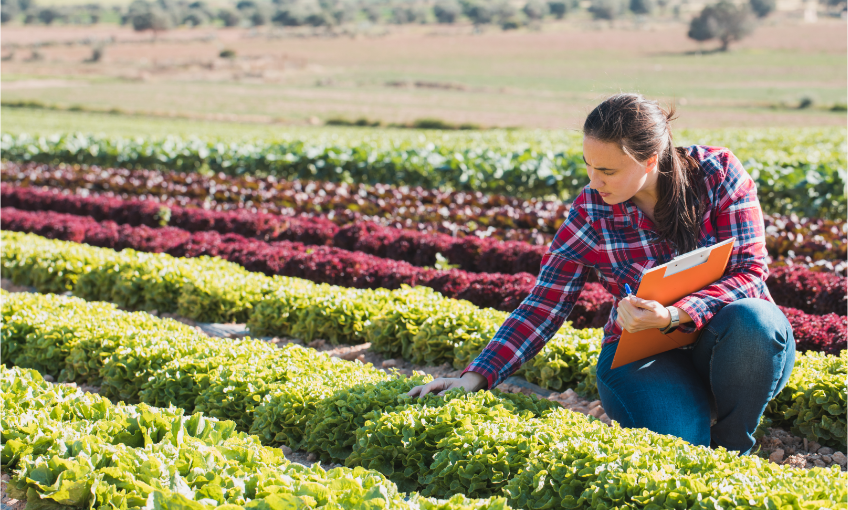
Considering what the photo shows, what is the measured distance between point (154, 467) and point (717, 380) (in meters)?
2.23

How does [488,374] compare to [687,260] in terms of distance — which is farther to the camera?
[488,374]

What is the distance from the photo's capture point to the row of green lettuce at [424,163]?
11.3 m

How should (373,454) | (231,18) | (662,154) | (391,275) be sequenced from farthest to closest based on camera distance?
(231,18) < (391,275) < (373,454) < (662,154)

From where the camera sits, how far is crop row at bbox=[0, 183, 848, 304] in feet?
19.7

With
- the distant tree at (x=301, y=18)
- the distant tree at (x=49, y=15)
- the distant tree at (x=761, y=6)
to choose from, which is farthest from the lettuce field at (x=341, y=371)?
the distant tree at (x=49, y=15)

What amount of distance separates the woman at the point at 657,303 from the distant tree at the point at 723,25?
81020mm

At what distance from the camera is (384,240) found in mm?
8250

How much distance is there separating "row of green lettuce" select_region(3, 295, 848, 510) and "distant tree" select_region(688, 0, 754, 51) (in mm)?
81479

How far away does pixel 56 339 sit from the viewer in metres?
4.91

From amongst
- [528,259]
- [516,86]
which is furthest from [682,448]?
[516,86]

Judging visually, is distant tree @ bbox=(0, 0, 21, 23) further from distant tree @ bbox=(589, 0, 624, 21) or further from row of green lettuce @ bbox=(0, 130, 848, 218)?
row of green lettuce @ bbox=(0, 130, 848, 218)

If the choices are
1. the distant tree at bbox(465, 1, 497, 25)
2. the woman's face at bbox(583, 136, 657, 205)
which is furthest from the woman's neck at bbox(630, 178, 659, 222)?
the distant tree at bbox(465, 1, 497, 25)

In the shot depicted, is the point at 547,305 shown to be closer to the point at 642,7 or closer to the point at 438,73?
the point at 438,73

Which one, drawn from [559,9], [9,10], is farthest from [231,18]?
[559,9]
